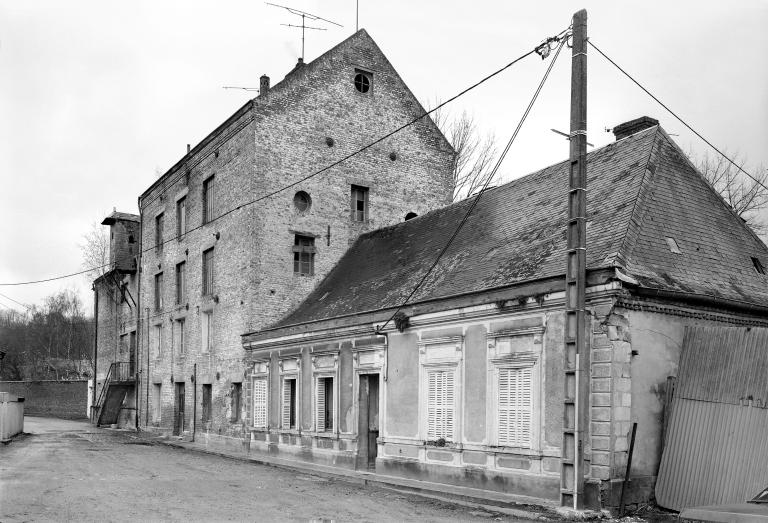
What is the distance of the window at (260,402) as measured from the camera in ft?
79.8

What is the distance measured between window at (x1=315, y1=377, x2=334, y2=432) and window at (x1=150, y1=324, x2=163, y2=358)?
1491cm

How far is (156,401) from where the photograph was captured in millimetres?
34719

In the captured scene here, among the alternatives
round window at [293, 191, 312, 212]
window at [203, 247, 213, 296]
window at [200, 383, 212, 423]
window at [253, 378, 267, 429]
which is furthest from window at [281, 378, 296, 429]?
window at [203, 247, 213, 296]

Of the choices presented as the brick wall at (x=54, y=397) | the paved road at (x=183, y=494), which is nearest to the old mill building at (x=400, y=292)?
the paved road at (x=183, y=494)

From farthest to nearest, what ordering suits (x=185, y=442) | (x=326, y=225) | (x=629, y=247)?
(x=185, y=442) → (x=326, y=225) → (x=629, y=247)

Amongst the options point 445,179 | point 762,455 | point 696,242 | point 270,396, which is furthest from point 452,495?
point 445,179

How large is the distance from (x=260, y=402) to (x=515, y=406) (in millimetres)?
11727

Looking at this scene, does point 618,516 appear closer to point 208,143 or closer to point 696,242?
point 696,242

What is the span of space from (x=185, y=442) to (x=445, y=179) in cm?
1400

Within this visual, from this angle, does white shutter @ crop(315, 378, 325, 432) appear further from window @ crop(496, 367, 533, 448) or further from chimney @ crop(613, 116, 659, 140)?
chimney @ crop(613, 116, 659, 140)

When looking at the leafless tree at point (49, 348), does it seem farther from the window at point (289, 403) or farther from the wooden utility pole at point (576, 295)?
the wooden utility pole at point (576, 295)

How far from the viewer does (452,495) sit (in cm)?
1505

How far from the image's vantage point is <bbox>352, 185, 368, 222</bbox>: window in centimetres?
2778

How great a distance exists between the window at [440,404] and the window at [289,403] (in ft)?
22.4
